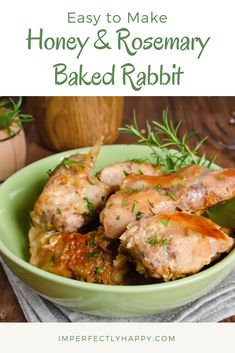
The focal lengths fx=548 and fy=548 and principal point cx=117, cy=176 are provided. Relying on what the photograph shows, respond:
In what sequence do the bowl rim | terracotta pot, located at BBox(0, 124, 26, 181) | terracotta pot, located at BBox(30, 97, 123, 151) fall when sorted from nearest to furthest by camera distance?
the bowl rim, terracotta pot, located at BBox(0, 124, 26, 181), terracotta pot, located at BBox(30, 97, 123, 151)

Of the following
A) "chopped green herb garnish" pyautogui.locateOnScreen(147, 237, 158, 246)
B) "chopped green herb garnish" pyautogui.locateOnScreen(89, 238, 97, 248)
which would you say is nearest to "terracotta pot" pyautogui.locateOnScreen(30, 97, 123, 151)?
"chopped green herb garnish" pyautogui.locateOnScreen(89, 238, 97, 248)

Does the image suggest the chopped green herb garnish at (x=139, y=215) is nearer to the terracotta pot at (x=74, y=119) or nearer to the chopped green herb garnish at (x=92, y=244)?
the chopped green herb garnish at (x=92, y=244)

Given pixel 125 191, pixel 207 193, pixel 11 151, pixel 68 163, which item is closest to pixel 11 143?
pixel 11 151

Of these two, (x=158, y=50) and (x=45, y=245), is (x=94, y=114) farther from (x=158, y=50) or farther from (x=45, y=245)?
(x=45, y=245)

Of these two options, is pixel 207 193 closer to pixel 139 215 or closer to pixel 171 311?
pixel 139 215

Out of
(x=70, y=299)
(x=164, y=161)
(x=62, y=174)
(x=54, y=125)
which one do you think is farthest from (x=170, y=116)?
(x=70, y=299)

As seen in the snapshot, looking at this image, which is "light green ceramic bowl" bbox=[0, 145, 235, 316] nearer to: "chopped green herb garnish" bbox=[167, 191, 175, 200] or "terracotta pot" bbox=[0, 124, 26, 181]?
"chopped green herb garnish" bbox=[167, 191, 175, 200]
